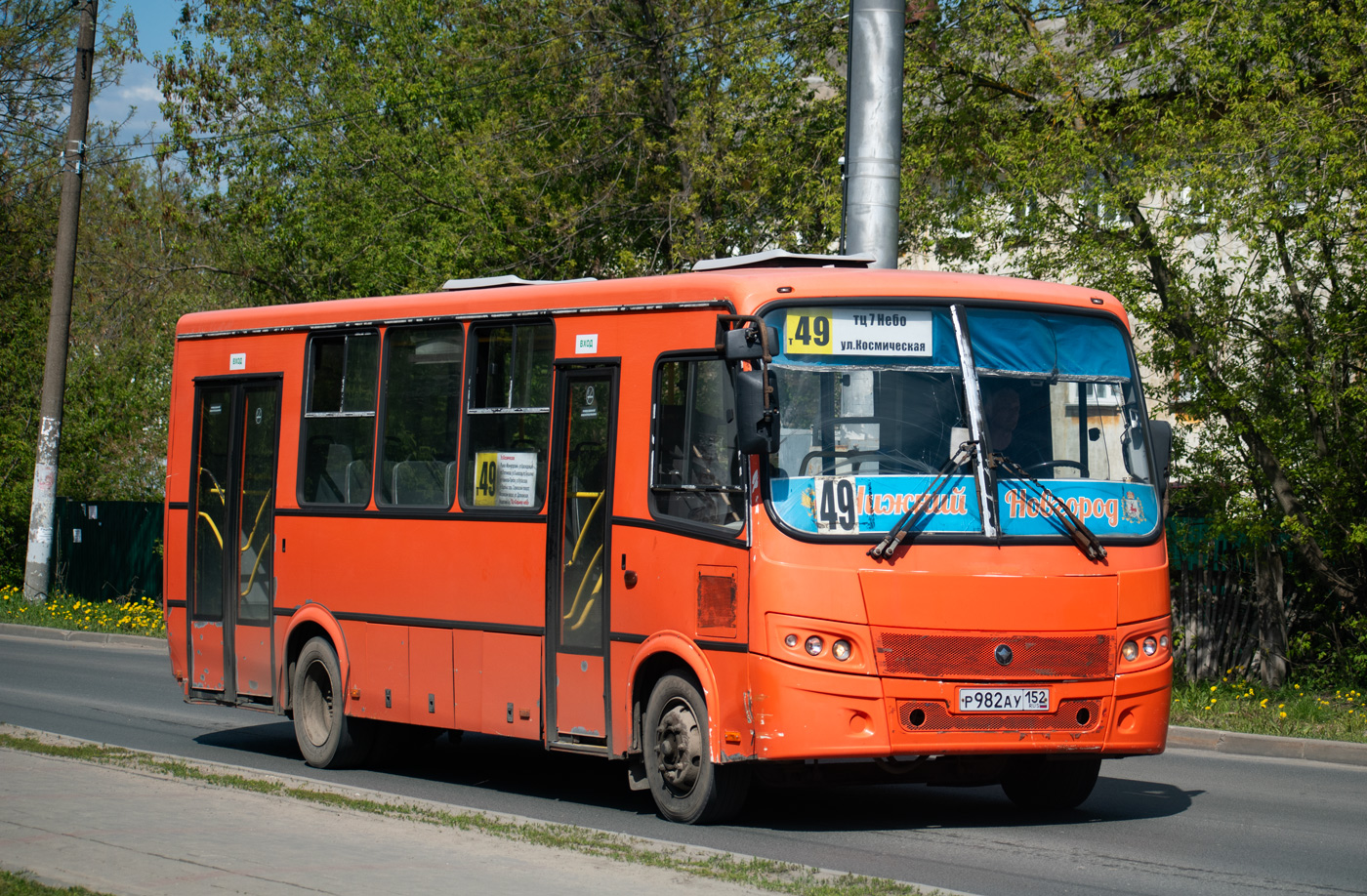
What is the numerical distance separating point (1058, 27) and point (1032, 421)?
11.4 meters

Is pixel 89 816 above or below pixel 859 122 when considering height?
below

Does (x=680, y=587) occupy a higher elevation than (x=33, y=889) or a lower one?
higher

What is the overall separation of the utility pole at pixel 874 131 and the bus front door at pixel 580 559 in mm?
4941

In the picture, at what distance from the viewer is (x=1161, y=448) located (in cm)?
955

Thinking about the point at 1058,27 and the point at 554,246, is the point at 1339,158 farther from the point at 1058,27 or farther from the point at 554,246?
the point at 554,246

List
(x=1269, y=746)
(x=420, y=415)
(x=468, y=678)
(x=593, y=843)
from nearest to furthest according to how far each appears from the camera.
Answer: (x=593, y=843) < (x=468, y=678) < (x=420, y=415) < (x=1269, y=746)

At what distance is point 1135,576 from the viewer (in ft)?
29.6

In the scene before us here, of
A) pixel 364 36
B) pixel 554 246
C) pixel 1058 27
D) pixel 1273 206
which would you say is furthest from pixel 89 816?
pixel 364 36

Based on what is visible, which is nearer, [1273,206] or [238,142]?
[1273,206]

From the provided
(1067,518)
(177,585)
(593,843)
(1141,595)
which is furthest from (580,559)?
(177,585)

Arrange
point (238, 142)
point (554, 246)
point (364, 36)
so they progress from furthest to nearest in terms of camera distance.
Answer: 1. point (364, 36)
2. point (238, 142)
3. point (554, 246)

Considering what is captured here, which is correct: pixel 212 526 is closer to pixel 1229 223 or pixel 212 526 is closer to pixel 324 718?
pixel 324 718

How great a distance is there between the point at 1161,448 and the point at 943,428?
1478mm

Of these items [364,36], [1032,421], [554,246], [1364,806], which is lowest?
[1364,806]
